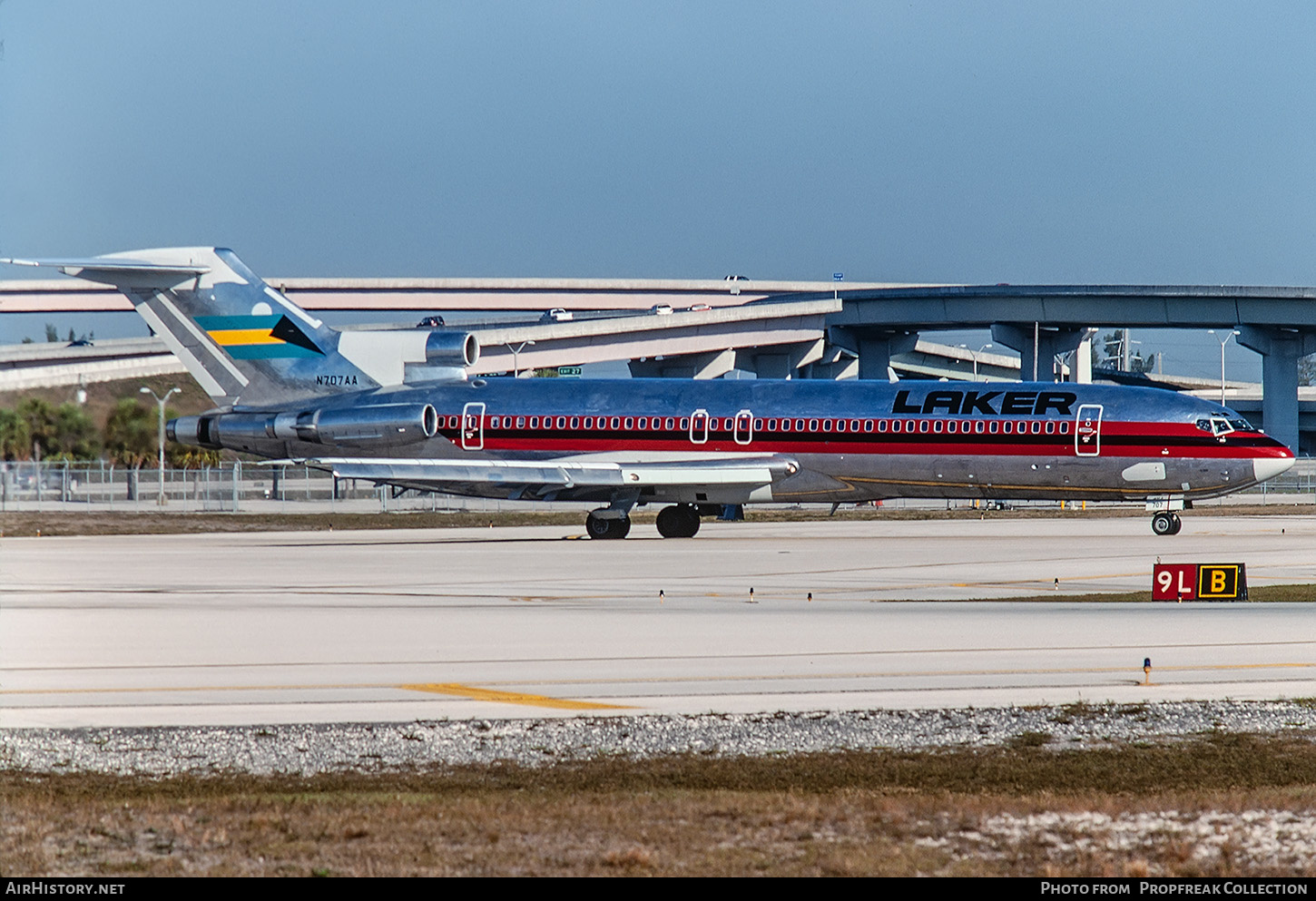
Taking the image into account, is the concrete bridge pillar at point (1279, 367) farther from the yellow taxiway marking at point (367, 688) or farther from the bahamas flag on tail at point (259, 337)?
the yellow taxiway marking at point (367, 688)

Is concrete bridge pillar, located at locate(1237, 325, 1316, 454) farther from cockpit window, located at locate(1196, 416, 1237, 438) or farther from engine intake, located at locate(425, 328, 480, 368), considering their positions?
engine intake, located at locate(425, 328, 480, 368)

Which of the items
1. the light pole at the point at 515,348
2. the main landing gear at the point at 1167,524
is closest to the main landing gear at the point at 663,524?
the main landing gear at the point at 1167,524

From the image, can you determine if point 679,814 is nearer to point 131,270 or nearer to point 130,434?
point 130,434

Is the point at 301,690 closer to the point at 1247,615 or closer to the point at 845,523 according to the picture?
the point at 1247,615

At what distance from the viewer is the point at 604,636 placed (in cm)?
1897

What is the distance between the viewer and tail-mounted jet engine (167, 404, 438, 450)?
43.5 m

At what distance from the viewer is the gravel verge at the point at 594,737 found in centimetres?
1216

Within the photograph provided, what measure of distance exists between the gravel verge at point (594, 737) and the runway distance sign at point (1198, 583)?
32.3 feet

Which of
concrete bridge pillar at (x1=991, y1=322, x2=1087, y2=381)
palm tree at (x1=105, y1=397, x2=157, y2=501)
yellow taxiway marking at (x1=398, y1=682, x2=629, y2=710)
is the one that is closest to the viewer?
yellow taxiway marking at (x1=398, y1=682, x2=629, y2=710)

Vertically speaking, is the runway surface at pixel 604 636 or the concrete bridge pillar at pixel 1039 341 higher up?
the concrete bridge pillar at pixel 1039 341

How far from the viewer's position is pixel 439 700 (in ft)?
47.9

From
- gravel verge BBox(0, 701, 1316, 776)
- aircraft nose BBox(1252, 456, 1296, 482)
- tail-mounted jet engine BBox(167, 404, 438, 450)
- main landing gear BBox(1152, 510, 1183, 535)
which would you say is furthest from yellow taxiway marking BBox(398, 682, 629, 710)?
main landing gear BBox(1152, 510, 1183, 535)

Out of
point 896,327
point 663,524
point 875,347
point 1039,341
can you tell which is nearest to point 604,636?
point 663,524

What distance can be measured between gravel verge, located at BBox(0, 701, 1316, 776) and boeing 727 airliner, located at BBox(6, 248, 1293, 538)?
26.1 meters
